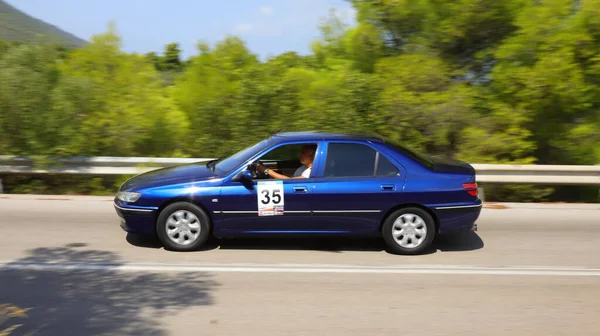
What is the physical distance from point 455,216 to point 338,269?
165 centimetres

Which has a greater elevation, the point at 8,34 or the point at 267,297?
the point at 8,34

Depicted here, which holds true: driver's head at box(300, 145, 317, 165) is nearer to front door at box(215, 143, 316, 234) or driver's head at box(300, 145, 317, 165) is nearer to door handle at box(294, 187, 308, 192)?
front door at box(215, 143, 316, 234)

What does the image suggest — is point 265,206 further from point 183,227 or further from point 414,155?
point 414,155

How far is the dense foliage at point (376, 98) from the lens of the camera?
10758mm

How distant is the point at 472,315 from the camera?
205 inches

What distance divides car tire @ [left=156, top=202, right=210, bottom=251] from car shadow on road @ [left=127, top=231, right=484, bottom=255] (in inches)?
10.1

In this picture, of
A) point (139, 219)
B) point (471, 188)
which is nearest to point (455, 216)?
point (471, 188)

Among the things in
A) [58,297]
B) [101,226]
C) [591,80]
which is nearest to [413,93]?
[591,80]

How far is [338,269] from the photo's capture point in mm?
6430

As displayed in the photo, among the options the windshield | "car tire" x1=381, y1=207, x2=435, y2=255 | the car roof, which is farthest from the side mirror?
"car tire" x1=381, y1=207, x2=435, y2=255

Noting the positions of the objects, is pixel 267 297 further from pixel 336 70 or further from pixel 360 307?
pixel 336 70

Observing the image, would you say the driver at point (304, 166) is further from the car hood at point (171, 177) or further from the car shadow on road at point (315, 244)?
the car shadow on road at point (315, 244)

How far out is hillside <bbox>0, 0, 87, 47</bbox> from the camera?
11633mm

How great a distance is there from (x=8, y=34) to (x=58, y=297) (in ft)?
29.4
